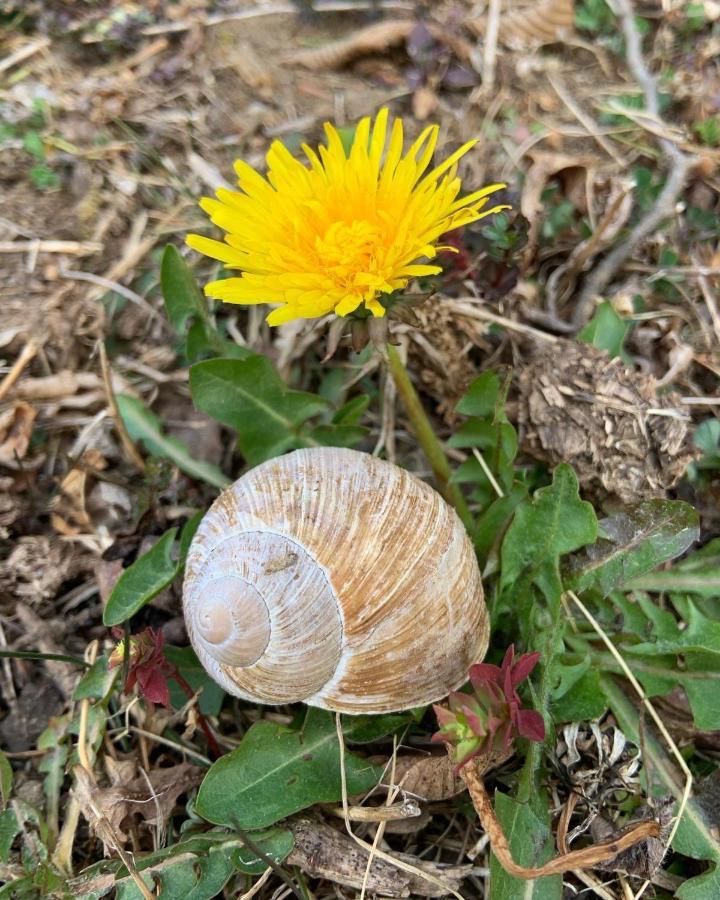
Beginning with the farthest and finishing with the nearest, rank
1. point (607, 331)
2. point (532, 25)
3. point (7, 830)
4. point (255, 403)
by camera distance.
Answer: point (532, 25)
point (607, 331)
point (255, 403)
point (7, 830)

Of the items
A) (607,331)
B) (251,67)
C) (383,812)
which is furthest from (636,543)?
(251,67)

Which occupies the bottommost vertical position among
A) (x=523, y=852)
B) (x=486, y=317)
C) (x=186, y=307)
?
(x=523, y=852)

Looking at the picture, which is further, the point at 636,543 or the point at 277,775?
the point at 636,543

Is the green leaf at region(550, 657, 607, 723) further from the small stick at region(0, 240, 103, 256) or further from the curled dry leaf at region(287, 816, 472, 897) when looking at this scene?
the small stick at region(0, 240, 103, 256)

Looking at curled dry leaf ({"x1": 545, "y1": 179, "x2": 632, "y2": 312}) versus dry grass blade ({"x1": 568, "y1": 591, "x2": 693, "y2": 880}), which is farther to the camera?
curled dry leaf ({"x1": 545, "y1": 179, "x2": 632, "y2": 312})

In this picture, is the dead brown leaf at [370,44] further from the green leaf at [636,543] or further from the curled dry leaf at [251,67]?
the green leaf at [636,543]

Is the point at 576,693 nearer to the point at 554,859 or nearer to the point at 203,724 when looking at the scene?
the point at 554,859

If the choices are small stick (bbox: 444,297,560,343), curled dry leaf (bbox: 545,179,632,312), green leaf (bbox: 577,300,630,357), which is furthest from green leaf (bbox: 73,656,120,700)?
curled dry leaf (bbox: 545,179,632,312)

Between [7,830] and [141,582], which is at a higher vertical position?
[141,582]
